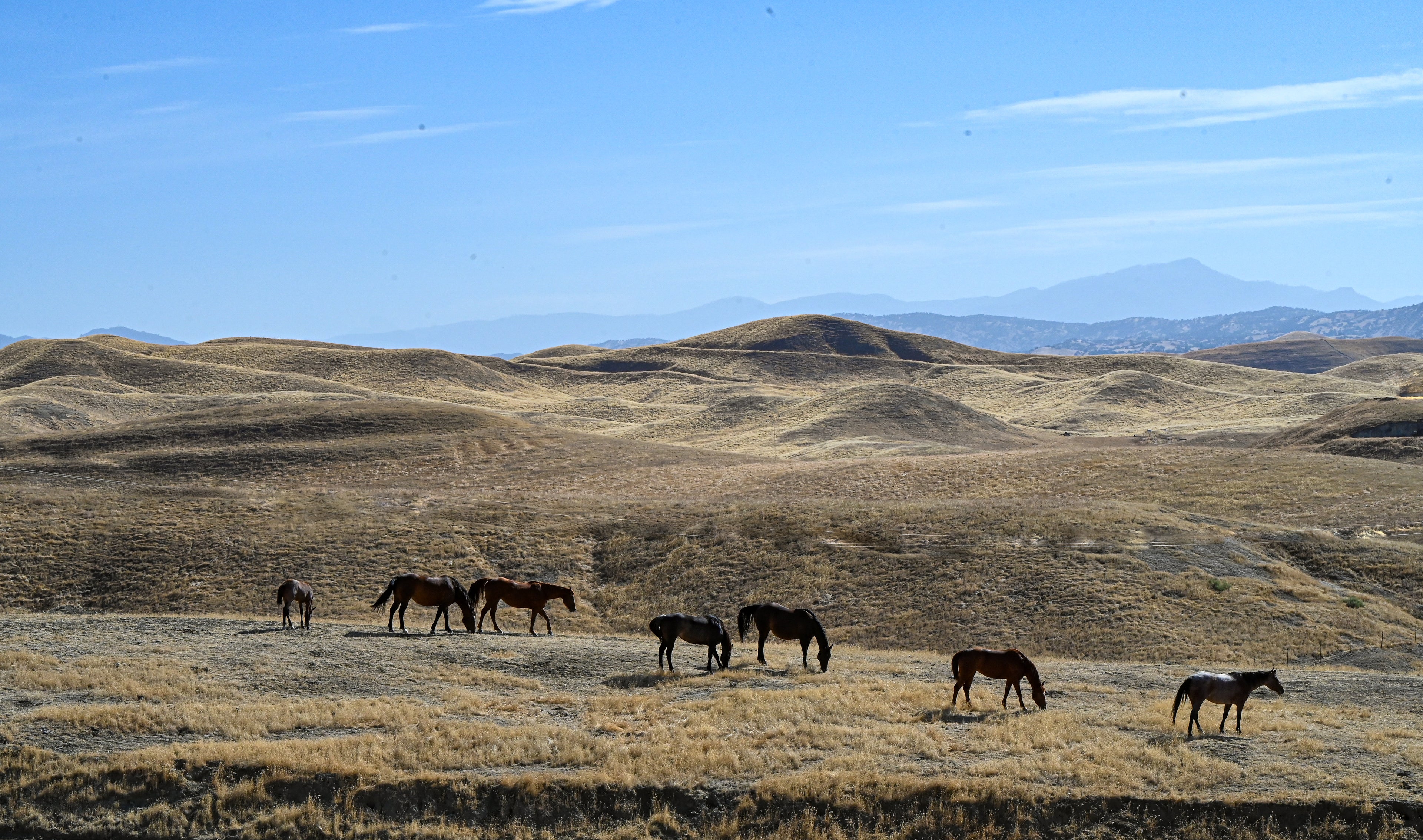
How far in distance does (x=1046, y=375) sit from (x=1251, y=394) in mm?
35410

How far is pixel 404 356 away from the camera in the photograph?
15375cm

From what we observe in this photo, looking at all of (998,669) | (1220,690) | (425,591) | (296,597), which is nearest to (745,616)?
(998,669)

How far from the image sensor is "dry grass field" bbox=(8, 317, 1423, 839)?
1352 centimetres

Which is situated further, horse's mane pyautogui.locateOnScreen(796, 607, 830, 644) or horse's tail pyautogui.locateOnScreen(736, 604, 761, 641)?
horse's tail pyautogui.locateOnScreen(736, 604, 761, 641)

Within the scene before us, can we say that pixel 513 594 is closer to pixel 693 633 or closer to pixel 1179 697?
pixel 693 633

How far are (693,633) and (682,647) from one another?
150 inches

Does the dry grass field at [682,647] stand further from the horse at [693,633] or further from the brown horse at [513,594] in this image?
the brown horse at [513,594]

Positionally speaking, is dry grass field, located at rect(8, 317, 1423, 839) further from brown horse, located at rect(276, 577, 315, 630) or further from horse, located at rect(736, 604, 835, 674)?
horse, located at rect(736, 604, 835, 674)

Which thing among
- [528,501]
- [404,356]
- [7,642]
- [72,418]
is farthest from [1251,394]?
[7,642]

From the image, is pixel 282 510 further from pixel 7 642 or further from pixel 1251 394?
pixel 1251 394

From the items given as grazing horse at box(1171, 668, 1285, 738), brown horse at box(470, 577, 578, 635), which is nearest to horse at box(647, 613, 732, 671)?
brown horse at box(470, 577, 578, 635)

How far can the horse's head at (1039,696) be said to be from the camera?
17.5 m

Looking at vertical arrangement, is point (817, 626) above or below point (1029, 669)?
above

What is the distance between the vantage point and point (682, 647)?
24000 millimetres
